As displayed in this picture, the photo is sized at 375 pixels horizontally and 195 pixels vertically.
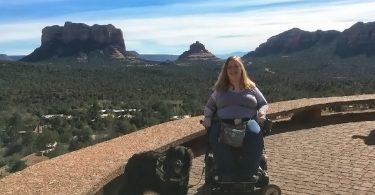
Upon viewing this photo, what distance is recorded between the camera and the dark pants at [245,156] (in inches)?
206

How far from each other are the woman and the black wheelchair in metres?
0.06

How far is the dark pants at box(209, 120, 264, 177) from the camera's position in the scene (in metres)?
5.23

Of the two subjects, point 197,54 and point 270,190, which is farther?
point 197,54

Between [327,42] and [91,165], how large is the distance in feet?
468

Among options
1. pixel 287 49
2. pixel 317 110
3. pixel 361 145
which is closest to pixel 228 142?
pixel 361 145

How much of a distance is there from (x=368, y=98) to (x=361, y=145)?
2792 millimetres

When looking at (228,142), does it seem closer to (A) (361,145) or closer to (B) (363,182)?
(B) (363,182)

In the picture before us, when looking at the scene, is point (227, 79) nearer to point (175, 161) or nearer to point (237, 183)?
point (175, 161)

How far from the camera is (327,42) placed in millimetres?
142875

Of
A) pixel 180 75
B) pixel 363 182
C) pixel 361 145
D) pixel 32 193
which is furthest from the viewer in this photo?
pixel 180 75

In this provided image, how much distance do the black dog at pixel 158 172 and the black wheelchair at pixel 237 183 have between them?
0.27 metres

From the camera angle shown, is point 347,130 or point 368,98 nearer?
point 347,130

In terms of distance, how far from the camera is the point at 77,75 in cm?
9506

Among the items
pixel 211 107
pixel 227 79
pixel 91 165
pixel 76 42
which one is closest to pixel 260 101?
pixel 227 79
